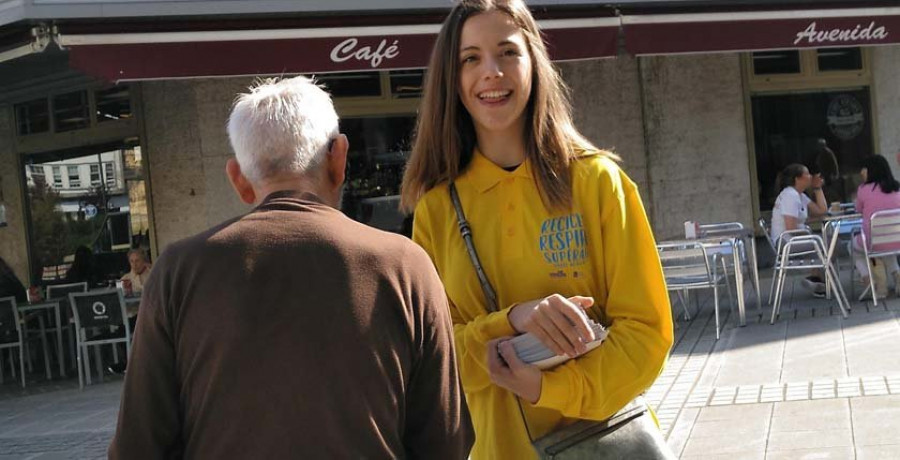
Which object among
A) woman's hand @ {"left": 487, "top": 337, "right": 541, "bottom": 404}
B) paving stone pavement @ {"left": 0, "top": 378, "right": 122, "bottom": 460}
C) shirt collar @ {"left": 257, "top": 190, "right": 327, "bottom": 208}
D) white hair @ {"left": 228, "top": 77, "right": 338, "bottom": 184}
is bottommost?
paving stone pavement @ {"left": 0, "top": 378, "right": 122, "bottom": 460}

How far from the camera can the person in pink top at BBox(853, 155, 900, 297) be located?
33.0ft

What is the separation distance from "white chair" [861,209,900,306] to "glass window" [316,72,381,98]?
213 inches

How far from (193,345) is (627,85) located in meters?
11.6

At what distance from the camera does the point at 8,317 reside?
10883 millimetres

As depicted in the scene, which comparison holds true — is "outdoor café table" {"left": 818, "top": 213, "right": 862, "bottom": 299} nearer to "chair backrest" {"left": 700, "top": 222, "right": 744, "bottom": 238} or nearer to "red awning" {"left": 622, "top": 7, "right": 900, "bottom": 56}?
"chair backrest" {"left": 700, "top": 222, "right": 744, "bottom": 238}

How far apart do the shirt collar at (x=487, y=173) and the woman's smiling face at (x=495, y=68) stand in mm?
76

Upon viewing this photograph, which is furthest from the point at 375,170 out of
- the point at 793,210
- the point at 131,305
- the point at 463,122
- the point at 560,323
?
the point at 560,323

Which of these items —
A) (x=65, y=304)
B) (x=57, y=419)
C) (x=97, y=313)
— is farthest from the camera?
(x=65, y=304)

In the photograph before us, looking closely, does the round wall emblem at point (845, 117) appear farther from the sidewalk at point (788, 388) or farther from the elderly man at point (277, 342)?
the elderly man at point (277, 342)

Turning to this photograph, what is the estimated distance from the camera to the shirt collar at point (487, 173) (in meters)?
2.22

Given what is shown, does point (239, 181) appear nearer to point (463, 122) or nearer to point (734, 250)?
point (463, 122)

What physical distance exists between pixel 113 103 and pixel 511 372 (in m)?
11.0

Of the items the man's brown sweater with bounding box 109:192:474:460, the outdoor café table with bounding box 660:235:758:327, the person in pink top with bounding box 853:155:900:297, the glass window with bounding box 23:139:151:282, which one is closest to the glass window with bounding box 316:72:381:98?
the glass window with bounding box 23:139:151:282

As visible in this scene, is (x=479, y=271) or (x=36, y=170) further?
(x=36, y=170)
